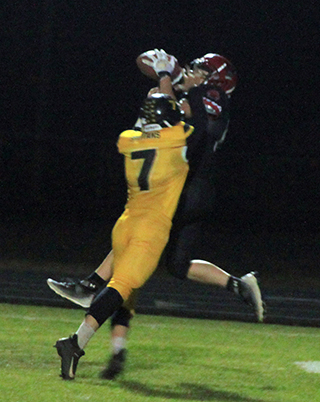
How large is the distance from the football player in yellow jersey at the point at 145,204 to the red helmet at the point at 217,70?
933mm

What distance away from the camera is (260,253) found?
1386cm

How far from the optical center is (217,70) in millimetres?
6570

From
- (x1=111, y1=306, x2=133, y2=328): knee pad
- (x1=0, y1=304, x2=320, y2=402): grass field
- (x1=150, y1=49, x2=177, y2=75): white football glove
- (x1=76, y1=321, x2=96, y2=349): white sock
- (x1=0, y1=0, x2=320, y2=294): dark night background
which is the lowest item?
(x1=0, y1=0, x2=320, y2=294): dark night background

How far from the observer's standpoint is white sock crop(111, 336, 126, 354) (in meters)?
5.59

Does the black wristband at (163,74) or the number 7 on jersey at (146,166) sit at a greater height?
the black wristband at (163,74)

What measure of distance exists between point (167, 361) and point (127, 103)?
53.5ft

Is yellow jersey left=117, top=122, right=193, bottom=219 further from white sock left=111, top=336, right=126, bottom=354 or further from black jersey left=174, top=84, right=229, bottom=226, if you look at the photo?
white sock left=111, top=336, right=126, bottom=354

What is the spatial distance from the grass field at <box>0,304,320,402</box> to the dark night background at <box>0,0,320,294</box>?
29.0 feet

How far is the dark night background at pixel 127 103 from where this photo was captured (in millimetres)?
17469

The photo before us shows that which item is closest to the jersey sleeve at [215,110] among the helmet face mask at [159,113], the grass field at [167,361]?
the helmet face mask at [159,113]

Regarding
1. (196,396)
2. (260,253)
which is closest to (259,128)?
(260,253)

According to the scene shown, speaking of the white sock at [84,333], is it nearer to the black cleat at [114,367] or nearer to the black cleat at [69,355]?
the black cleat at [69,355]

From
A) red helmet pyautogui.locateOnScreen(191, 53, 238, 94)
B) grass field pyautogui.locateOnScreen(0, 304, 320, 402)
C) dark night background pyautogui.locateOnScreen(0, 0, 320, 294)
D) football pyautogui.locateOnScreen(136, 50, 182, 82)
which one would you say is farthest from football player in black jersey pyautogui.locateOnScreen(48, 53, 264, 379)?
dark night background pyautogui.locateOnScreen(0, 0, 320, 294)

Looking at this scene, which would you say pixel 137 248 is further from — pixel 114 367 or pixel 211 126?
pixel 211 126
